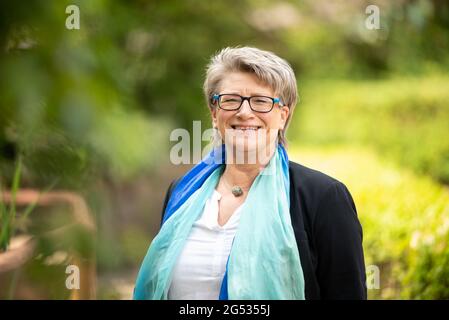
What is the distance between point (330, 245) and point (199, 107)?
20.8 feet

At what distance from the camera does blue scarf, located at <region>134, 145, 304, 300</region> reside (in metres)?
2.10

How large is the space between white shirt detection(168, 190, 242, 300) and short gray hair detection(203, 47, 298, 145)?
506mm

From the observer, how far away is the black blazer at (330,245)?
211cm

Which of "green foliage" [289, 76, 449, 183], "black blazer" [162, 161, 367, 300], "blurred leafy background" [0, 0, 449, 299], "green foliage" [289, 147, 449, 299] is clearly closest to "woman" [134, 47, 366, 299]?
"black blazer" [162, 161, 367, 300]

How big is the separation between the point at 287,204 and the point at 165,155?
6.10 meters

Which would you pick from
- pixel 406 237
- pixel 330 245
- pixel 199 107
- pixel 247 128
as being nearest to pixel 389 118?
pixel 199 107

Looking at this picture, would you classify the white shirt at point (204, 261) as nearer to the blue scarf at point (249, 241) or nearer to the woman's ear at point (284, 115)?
the blue scarf at point (249, 241)

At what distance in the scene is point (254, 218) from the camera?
2252mm

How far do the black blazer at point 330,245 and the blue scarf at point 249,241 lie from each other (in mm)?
53

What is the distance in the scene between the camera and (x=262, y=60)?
2.28 m

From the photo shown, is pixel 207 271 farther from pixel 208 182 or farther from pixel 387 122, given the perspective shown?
pixel 387 122

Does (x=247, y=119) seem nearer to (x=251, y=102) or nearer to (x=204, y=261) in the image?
(x=251, y=102)

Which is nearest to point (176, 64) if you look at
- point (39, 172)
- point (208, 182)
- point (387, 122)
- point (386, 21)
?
point (387, 122)

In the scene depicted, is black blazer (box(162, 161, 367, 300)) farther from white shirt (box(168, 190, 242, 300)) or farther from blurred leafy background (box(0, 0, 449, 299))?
blurred leafy background (box(0, 0, 449, 299))
